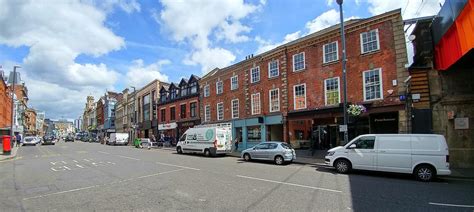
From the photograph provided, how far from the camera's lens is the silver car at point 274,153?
60.1ft

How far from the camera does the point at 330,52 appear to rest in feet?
73.4

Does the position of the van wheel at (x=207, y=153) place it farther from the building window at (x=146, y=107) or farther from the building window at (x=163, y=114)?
the building window at (x=146, y=107)

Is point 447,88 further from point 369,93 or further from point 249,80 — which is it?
point 249,80

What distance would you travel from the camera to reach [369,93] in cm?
1983

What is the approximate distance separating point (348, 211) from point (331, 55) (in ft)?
55.2

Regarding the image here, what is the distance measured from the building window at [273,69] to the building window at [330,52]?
476 cm

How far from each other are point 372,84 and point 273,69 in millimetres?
9074

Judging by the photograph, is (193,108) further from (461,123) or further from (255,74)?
(461,123)

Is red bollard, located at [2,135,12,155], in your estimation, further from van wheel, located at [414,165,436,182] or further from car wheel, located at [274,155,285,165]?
van wheel, located at [414,165,436,182]

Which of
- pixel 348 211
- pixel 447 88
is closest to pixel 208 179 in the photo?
pixel 348 211

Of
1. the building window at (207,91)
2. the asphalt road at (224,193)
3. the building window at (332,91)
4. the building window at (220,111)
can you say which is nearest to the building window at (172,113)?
the building window at (207,91)

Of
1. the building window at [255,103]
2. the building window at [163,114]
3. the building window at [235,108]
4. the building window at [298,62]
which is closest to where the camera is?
the building window at [298,62]

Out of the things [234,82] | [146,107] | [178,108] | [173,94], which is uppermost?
[173,94]

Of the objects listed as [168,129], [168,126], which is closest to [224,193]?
[168,126]
